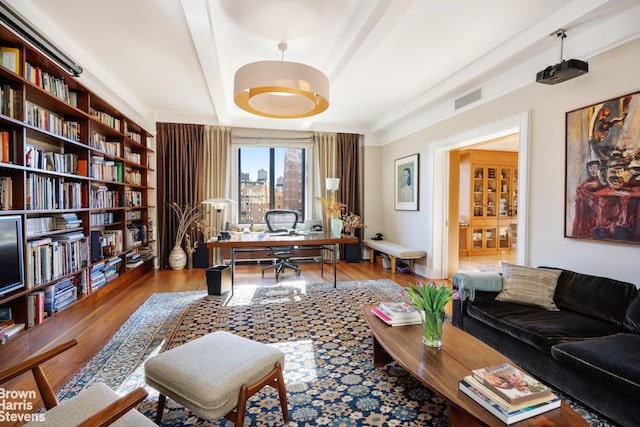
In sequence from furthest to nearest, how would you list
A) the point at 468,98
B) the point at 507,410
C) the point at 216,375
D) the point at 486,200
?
the point at 486,200
the point at 468,98
the point at 216,375
the point at 507,410

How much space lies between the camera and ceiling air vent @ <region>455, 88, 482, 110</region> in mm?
3666

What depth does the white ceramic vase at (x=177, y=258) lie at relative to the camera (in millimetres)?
5383

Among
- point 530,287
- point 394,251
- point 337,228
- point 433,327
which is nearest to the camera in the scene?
point 433,327

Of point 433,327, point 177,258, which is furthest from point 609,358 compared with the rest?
point 177,258

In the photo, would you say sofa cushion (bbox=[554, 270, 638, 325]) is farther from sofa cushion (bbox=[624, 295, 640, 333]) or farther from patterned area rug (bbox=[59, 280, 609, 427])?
patterned area rug (bbox=[59, 280, 609, 427])

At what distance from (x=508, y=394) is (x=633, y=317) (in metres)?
1.41

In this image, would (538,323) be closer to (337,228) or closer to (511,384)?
(511,384)

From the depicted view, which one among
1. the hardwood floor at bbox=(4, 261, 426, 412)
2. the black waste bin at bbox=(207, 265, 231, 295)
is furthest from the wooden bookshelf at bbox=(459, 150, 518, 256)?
the black waste bin at bbox=(207, 265, 231, 295)

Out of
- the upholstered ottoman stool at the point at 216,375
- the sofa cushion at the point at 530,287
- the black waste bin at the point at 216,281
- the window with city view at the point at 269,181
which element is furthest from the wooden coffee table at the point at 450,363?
the window with city view at the point at 269,181

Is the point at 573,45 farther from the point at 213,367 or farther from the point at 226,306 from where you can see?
the point at 226,306

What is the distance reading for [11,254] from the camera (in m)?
2.20

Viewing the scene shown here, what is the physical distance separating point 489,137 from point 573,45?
3.86 feet

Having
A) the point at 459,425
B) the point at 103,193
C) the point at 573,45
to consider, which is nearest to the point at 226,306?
the point at 103,193

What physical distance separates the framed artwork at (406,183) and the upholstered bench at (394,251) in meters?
0.70
